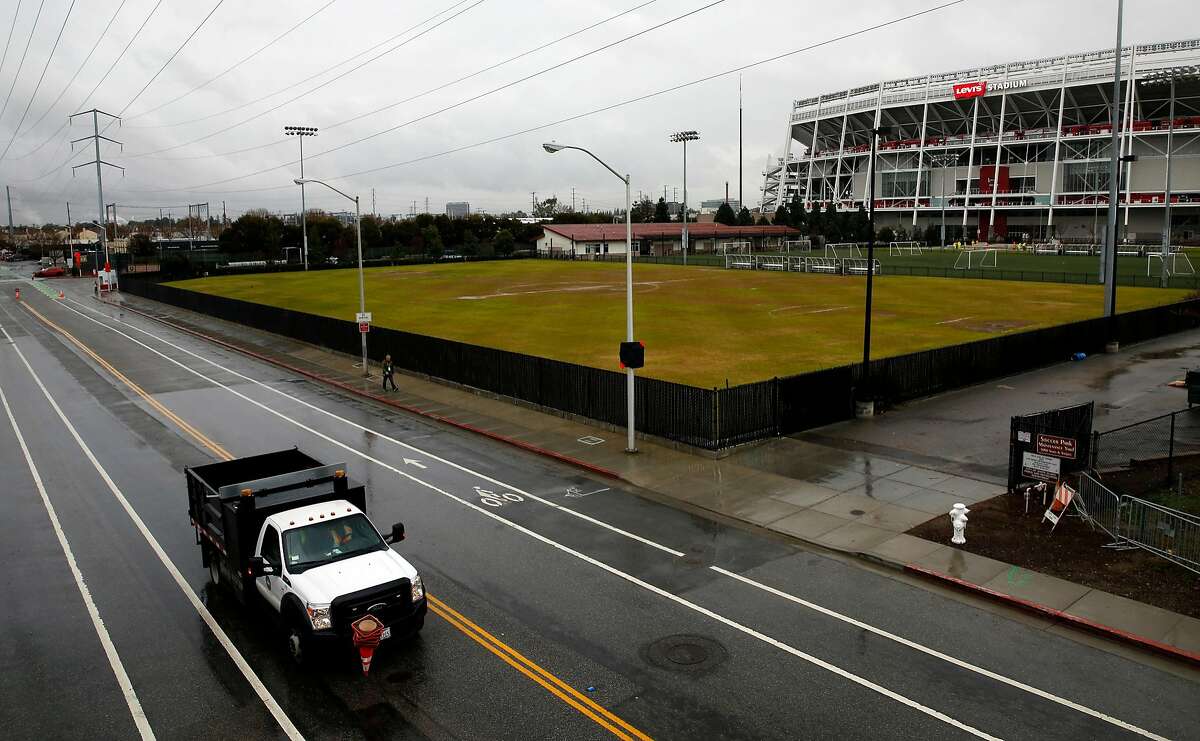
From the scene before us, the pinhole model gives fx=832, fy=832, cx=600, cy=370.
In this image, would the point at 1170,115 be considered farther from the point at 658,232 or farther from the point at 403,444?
the point at 403,444

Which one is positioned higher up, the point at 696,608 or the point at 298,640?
the point at 298,640

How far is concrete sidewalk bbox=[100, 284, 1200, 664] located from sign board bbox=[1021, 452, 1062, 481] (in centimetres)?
124

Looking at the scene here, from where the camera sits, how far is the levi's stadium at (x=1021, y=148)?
11862cm

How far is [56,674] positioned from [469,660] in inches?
229

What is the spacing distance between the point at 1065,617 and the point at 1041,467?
5773 millimetres

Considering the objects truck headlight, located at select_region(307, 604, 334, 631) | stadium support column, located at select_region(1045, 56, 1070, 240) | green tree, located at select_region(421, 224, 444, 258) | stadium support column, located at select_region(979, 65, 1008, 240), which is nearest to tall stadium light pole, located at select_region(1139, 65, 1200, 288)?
stadium support column, located at select_region(1045, 56, 1070, 240)

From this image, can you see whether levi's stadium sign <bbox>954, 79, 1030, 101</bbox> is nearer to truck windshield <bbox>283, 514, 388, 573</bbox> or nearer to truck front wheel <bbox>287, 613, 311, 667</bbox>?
truck windshield <bbox>283, 514, 388, 573</bbox>

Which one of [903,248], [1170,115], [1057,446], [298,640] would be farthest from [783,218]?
[298,640]

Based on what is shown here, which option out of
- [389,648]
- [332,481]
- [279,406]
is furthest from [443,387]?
[389,648]

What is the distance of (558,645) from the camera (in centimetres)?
1230

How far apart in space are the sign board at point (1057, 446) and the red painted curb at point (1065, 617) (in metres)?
4.94

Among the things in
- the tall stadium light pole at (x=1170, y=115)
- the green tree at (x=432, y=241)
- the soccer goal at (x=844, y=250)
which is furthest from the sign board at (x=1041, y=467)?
the green tree at (x=432, y=241)

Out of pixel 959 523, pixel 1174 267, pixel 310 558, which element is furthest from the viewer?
pixel 1174 267

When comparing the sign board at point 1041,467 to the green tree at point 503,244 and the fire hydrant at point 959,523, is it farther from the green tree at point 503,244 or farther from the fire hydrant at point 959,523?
the green tree at point 503,244
